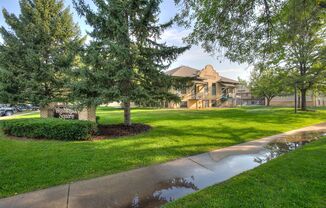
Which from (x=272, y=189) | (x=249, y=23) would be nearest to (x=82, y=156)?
(x=272, y=189)

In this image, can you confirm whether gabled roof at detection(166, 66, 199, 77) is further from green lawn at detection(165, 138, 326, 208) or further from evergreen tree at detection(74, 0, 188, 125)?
green lawn at detection(165, 138, 326, 208)

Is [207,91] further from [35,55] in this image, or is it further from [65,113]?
[35,55]

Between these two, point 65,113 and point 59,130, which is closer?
point 59,130

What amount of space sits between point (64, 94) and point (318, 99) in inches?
2308

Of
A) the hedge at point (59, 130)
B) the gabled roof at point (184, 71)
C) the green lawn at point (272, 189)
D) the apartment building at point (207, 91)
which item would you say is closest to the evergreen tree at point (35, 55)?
the hedge at point (59, 130)

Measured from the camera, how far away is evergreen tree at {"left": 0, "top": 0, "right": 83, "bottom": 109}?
13.5m

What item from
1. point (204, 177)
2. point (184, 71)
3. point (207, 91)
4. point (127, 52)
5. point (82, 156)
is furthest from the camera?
point (207, 91)

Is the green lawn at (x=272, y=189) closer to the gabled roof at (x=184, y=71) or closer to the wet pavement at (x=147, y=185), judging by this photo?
the wet pavement at (x=147, y=185)

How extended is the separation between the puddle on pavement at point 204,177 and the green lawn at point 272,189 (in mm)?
330

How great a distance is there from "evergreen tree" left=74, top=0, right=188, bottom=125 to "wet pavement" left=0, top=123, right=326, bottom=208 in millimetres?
4790

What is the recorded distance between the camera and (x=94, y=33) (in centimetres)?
1023

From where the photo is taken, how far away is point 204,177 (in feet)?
15.4

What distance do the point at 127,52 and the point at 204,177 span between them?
263 inches

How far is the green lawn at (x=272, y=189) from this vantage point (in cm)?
328
